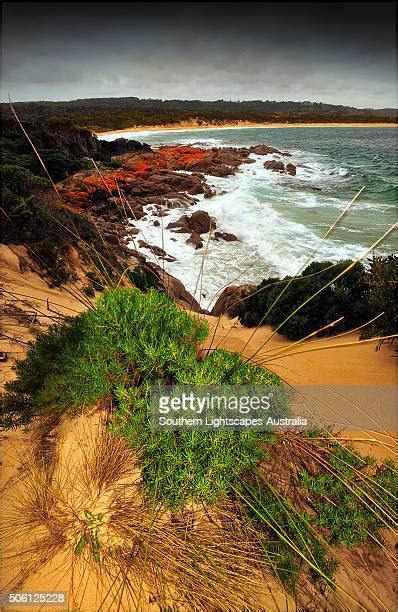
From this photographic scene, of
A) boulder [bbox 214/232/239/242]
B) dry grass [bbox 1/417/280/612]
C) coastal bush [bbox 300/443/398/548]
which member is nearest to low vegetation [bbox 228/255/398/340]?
coastal bush [bbox 300/443/398/548]

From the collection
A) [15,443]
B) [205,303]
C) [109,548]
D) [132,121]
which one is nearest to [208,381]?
[109,548]

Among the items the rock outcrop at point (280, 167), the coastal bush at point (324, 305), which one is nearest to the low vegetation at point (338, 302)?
the coastal bush at point (324, 305)

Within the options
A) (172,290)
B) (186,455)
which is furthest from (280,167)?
(186,455)

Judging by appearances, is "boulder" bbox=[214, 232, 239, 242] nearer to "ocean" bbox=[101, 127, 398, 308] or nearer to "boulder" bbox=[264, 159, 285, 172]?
"ocean" bbox=[101, 127, 398, 308]

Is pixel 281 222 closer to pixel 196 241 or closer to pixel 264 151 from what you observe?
pixel 196 241

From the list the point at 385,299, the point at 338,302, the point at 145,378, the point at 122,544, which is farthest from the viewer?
the point at 338,302

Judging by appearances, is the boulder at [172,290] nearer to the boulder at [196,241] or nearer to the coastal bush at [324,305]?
the coastal bush at [324,305]

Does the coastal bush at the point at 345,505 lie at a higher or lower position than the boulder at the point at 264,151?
lower

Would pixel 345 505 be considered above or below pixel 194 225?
below

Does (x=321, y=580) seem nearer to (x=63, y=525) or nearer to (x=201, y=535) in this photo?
(x=201, y=535)
